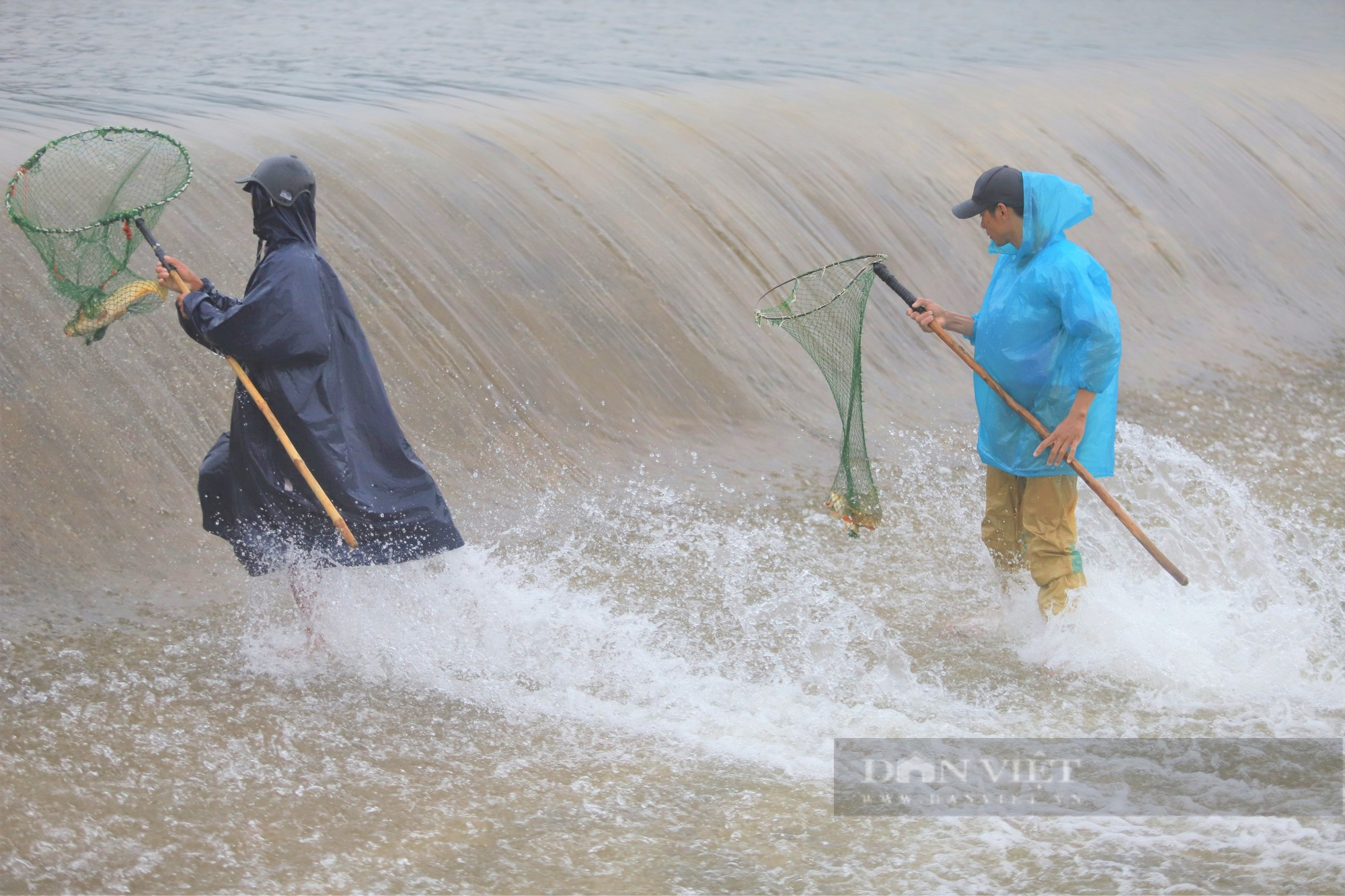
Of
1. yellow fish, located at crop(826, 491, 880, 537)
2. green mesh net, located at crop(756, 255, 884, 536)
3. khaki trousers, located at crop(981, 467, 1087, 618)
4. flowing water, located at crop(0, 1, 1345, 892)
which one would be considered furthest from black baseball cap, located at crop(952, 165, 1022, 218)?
flowing water, located at crop(0, 1, 1345, 892)

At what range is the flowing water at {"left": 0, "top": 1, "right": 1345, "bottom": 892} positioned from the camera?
361 cm

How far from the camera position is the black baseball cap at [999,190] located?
4352 mm

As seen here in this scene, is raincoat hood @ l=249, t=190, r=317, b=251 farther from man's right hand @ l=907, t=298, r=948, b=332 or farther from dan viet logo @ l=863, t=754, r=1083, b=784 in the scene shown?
dan viet logo @ l=863, t=754, r=1083, b=784

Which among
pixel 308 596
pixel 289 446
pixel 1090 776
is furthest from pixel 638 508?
pixel 1090 776

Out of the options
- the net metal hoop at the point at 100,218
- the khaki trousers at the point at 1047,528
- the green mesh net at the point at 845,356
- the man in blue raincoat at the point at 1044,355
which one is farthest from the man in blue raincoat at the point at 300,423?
the khaki trousers at the point at 1047,528

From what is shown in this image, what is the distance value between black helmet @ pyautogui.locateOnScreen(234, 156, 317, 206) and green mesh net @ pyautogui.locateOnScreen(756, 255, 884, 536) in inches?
58.7

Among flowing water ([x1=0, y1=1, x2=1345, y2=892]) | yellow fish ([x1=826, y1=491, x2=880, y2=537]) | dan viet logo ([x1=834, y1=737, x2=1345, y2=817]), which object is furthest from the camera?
yellow fish ([x1=826, y1=491, x2=880, y2=537])

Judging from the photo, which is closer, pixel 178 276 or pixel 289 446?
pixel 289 446

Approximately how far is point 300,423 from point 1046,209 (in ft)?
7.71

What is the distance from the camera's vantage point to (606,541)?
5.74 m

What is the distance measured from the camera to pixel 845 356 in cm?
482

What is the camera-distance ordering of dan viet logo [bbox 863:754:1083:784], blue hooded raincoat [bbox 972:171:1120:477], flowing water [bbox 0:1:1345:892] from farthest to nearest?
1. blue hooded raincoat [bbox 972:171:1120:477]
2. dan viet logo [bbox 863:754:1083:784]
3. flowing water [bbox 0:1:1345:892]

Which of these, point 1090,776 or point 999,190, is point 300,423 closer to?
point 999,190

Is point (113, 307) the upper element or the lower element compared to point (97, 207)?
lower
